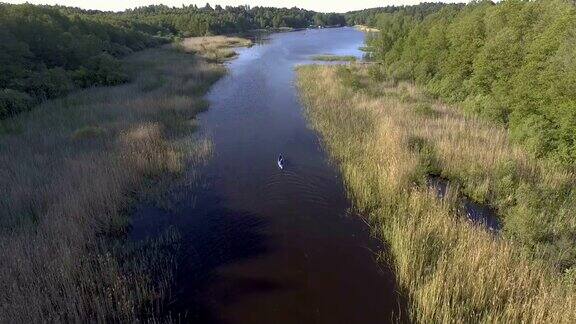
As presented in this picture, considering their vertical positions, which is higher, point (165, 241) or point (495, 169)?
point (495, 169)

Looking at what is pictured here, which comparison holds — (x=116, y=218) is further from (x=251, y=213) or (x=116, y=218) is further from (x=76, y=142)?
(x=76, y=142)

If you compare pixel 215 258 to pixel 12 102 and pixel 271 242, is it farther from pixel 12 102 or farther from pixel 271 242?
pixel 12 102

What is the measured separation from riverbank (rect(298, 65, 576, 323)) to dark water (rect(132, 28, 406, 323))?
89cm

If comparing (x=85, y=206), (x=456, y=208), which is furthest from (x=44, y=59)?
(x=456, y=208)

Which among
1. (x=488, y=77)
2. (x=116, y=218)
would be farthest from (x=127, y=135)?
(x=488, y=77)

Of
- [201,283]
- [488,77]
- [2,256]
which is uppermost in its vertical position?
[488,77]

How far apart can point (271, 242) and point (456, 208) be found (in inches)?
251

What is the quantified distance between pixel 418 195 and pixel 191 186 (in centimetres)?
851

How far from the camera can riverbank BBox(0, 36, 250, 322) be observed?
8.04 metres

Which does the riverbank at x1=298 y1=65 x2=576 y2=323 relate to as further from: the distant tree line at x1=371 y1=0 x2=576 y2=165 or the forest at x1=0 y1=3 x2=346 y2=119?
the forest at x1=0 y1=3 x2=346 y2=119

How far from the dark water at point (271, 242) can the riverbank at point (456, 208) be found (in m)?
0.89

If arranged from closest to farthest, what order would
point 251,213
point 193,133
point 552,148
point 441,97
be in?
point 251,213
point 552,148
point 193,133
point 441,97

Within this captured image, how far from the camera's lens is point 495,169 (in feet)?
45.3

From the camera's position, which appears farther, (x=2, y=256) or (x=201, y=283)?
(x=201, y=283)
